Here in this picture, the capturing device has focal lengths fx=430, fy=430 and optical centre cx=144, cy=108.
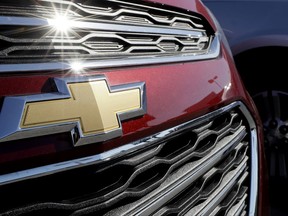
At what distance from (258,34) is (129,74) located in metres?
2.01

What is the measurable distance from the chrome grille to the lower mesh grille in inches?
9.8

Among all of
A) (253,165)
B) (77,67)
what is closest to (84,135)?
(77,67)

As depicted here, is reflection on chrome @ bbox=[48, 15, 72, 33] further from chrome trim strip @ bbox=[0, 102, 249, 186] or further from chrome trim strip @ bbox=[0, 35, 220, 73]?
chrome trim strip @ bbox=[0, 102, 249, 186]

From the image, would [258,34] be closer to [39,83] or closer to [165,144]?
[165,144]

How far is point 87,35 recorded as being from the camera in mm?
1118

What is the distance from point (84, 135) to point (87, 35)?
0.92 feet

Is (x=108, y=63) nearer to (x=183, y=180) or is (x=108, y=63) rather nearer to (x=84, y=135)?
(x=84, y=135)

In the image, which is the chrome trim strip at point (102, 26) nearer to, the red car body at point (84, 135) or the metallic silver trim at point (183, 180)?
the red car body at point (84, 135)

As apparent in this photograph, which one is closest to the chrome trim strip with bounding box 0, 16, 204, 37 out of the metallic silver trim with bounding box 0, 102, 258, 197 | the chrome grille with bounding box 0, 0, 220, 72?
the chrome grille with bounding box 0, 0, 220, 72

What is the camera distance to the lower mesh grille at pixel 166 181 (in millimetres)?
956

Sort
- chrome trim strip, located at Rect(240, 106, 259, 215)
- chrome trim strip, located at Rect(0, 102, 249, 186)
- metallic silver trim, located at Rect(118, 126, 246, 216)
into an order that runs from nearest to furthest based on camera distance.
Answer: chrome trim strip, located at Rect(0, 102, 249, 186), metallic silver trim, located at Rect(118, 126, 246, 216), chrome trim strip, located at Rect(240, 106, 259, 215)

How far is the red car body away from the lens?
0.90m

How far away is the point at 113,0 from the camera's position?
1.22 metres

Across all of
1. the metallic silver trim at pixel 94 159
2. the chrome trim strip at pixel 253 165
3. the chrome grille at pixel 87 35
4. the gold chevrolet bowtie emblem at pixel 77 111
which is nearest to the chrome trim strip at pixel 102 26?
the chrome grille at pixel 87 35
